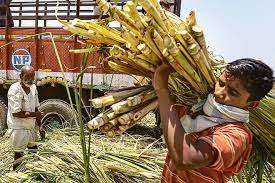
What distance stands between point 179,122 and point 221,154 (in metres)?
0.19

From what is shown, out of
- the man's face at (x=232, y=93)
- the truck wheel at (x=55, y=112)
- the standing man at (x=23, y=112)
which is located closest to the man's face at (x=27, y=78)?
the standing man at (x=23, y=112)

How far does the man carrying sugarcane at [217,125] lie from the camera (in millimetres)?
1712

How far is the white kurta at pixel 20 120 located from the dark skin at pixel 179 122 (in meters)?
3.32

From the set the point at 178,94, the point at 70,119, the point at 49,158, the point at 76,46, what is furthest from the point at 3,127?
the point at 178,94

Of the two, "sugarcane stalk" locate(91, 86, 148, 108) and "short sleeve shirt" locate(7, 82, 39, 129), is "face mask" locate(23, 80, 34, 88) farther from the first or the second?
"sugarcane stalk" locate(91, 86, 148, 108)

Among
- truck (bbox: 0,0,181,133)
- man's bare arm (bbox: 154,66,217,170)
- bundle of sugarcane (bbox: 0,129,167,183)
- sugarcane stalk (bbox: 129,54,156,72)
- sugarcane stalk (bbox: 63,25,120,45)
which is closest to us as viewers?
man's bare arm (bbox: 154,66,217,170)

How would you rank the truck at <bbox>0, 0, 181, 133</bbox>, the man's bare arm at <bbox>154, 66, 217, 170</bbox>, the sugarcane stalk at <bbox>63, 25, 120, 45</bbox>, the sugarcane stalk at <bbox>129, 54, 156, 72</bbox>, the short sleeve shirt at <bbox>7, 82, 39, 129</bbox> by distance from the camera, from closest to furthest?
the man's bare arm at <bbox>154, 66, 217, 170</bbox> < the sugarcane stalk at <bbox>129, 54, 156, 72</bbox> < the sugarcane stalk at <bbox>63, 25, 120, 45</bbox> < the short sleeve shirt at <bbox>7, 82, 39, 129</bbox> < the truck at <bbox>0, 0, 181, 133</bbox>

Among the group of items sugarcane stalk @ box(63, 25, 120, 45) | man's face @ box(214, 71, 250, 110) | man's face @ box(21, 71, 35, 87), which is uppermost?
sugarcane stalk @ box(63, 25, 120, 45)

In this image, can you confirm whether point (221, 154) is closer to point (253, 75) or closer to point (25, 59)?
point (253, 75)

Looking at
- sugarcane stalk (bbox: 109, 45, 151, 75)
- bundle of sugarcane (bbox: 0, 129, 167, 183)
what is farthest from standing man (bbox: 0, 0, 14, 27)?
sugarcane stalk (bbox: 109, 45, 151, 75)

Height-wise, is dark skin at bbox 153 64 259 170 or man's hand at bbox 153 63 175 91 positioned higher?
man's hand at bbox 153 63 175 91

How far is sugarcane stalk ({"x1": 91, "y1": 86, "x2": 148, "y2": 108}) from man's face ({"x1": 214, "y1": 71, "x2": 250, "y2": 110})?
0.40 metres

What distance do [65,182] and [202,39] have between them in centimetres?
178

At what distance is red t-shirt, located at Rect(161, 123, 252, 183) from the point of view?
5.64 ft
